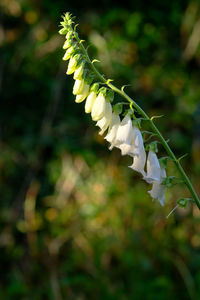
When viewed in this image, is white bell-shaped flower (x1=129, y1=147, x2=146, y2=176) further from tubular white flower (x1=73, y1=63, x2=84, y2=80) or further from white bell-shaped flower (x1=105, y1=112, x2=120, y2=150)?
tubular white flower (x1=73, y1=63, x2=84, y2=80)

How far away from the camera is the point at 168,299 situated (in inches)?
139

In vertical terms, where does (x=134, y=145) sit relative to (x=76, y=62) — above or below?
Result: below

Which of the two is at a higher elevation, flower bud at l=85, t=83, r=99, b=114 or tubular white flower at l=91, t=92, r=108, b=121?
flower bud at l=85, t=83, r=99, b=114

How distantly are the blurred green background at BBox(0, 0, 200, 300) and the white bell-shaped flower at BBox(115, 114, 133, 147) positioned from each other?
219 centimetres

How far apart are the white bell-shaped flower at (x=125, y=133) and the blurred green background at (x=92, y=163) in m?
2.19

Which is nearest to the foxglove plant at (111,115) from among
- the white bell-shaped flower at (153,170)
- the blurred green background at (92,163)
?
the white bell-shaped flower at (153,170)

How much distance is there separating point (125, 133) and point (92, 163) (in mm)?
3714

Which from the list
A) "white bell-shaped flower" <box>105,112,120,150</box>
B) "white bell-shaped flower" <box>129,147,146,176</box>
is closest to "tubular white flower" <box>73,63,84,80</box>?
"white bell-shaped flower" <box>105,112,120,150</box>

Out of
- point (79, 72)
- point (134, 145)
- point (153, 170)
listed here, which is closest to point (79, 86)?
point (79, 72)

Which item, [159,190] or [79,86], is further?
[159,190]

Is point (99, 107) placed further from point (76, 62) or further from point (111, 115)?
point (76, 62)

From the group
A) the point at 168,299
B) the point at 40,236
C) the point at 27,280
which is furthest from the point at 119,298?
the point at 40,236

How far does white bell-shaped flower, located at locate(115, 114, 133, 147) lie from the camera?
1.77m

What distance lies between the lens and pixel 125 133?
1785 mm
